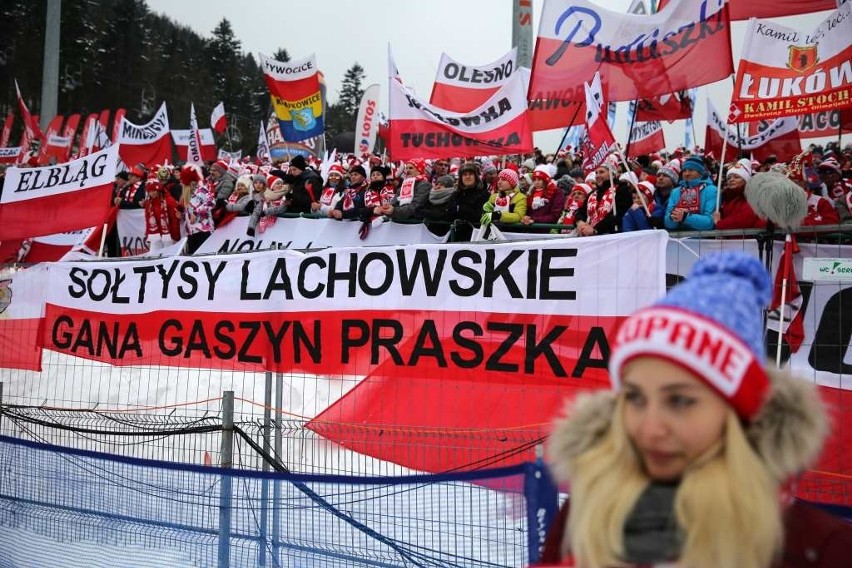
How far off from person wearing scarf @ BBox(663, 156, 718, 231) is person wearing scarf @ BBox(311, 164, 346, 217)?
399 cm

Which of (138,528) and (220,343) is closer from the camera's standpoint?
(138,528)

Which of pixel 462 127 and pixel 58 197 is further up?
pixel 462 127

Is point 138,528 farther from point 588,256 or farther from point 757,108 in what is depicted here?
point 757,108

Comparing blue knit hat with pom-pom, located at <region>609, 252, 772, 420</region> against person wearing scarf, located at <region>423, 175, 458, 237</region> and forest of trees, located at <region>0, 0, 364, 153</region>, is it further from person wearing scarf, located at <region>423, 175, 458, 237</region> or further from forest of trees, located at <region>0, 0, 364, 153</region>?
forest of trees, located at <region>0, 0, 364, 153</region>

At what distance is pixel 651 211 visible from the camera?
26.8 ft

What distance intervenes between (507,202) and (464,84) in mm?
3749

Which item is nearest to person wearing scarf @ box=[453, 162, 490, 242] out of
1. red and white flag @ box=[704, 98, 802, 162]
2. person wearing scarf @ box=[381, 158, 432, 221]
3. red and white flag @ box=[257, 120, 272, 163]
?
person wearing scarf @ box=[381, 158, 432, 221]

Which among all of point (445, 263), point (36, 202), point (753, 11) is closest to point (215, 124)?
point (36, 202)

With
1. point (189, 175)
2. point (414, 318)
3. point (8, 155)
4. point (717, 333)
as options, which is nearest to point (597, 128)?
point (414, 318)

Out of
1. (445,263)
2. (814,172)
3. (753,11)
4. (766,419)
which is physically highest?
(753,11)

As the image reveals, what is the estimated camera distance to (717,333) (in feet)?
5.91

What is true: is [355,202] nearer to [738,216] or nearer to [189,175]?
[189,175]

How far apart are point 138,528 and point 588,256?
3511 millimetres

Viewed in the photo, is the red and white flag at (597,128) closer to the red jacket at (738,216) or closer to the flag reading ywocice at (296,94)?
the red jacket at (738,216)
